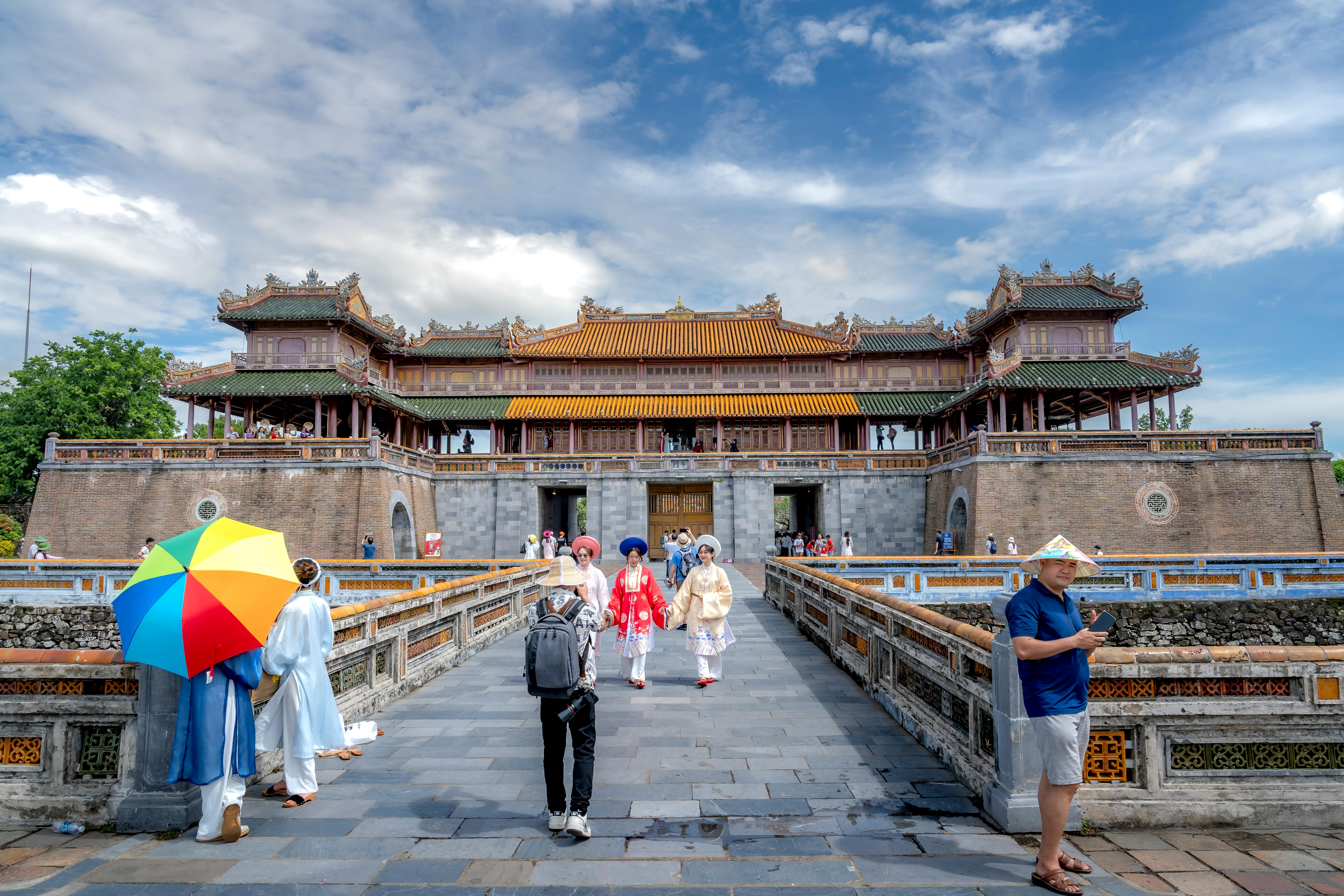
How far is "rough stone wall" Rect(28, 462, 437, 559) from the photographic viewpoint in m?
24.0

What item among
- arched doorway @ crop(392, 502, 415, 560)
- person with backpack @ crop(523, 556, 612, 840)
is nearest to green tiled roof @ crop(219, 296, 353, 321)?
arched doorway @ crop(392, 502, 415, 560)

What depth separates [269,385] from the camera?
27047 millimetres

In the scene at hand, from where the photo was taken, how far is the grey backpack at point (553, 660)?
407 centimetres

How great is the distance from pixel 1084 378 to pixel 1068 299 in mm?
4275

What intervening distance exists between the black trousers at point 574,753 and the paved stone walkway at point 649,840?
0.22 meters

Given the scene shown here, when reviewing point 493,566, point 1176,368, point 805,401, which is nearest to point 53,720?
point 493,566

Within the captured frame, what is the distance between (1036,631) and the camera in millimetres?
3609

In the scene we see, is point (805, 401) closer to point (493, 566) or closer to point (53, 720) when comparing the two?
point (493, 566)

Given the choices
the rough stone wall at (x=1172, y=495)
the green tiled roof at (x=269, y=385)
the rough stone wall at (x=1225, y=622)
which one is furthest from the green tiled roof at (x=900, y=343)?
the green tiled roof at (x=269, y=385)

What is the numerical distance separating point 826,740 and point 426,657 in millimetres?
5046

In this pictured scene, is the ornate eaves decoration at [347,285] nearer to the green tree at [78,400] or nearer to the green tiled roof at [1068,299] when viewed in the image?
the green tree at [78,400]

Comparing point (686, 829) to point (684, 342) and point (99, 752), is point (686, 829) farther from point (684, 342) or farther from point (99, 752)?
point (684, 342)

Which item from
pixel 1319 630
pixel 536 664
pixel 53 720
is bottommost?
Result: pixel 1319 630

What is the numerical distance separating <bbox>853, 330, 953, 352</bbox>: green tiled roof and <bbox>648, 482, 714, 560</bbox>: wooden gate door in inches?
406
